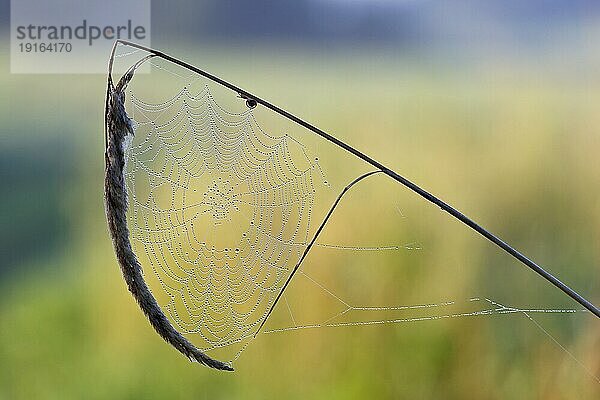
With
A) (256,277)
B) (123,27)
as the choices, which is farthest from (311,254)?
(123,27)

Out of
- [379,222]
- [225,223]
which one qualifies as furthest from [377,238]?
[225,223]

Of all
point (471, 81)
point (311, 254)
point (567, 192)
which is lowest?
point (311, 254)

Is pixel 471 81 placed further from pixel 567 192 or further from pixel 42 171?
pixel 42 171

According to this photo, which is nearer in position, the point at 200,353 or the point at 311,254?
the point at 200,353
